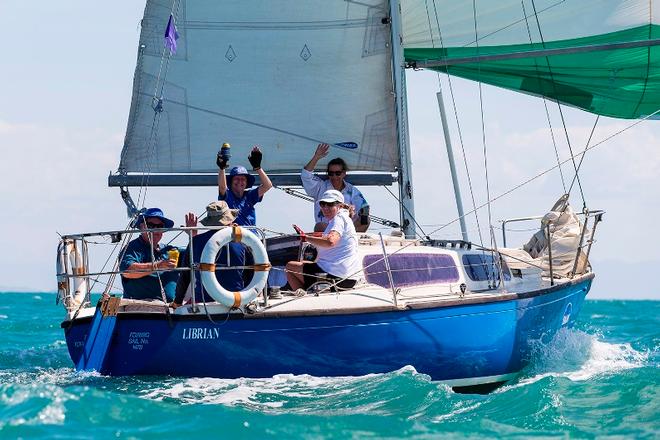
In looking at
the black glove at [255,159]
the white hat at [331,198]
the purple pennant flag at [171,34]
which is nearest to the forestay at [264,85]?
the purple pennant flag at [171,34]

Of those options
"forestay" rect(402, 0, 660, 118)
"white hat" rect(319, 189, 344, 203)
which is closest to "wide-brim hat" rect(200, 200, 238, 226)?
"white hat" rect(319, 189, 344, 203)

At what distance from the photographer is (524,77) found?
14.8 m

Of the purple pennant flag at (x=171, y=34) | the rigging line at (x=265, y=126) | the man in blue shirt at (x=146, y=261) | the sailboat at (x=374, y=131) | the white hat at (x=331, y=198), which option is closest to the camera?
the sailboat at (x=374, y=131)

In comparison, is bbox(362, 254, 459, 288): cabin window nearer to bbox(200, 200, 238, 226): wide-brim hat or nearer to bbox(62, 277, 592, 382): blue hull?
bbox(62, 277, 592, 382): blue hull

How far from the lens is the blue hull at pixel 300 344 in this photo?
962 centimetres

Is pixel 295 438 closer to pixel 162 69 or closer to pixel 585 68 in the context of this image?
pixel 162 69

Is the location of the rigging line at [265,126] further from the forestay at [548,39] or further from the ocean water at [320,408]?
the ocean water at [320,408]

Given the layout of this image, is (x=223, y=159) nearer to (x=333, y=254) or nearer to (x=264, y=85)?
(x=264, y=85)

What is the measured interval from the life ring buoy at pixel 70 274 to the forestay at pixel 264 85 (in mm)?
2349

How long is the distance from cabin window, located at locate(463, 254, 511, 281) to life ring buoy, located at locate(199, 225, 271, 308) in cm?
291

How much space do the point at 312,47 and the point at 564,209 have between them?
141 inches

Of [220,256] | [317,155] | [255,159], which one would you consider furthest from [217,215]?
[317,155]

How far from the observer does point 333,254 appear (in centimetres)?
1046

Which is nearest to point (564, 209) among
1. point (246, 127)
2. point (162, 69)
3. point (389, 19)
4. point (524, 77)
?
point (524, 77)
